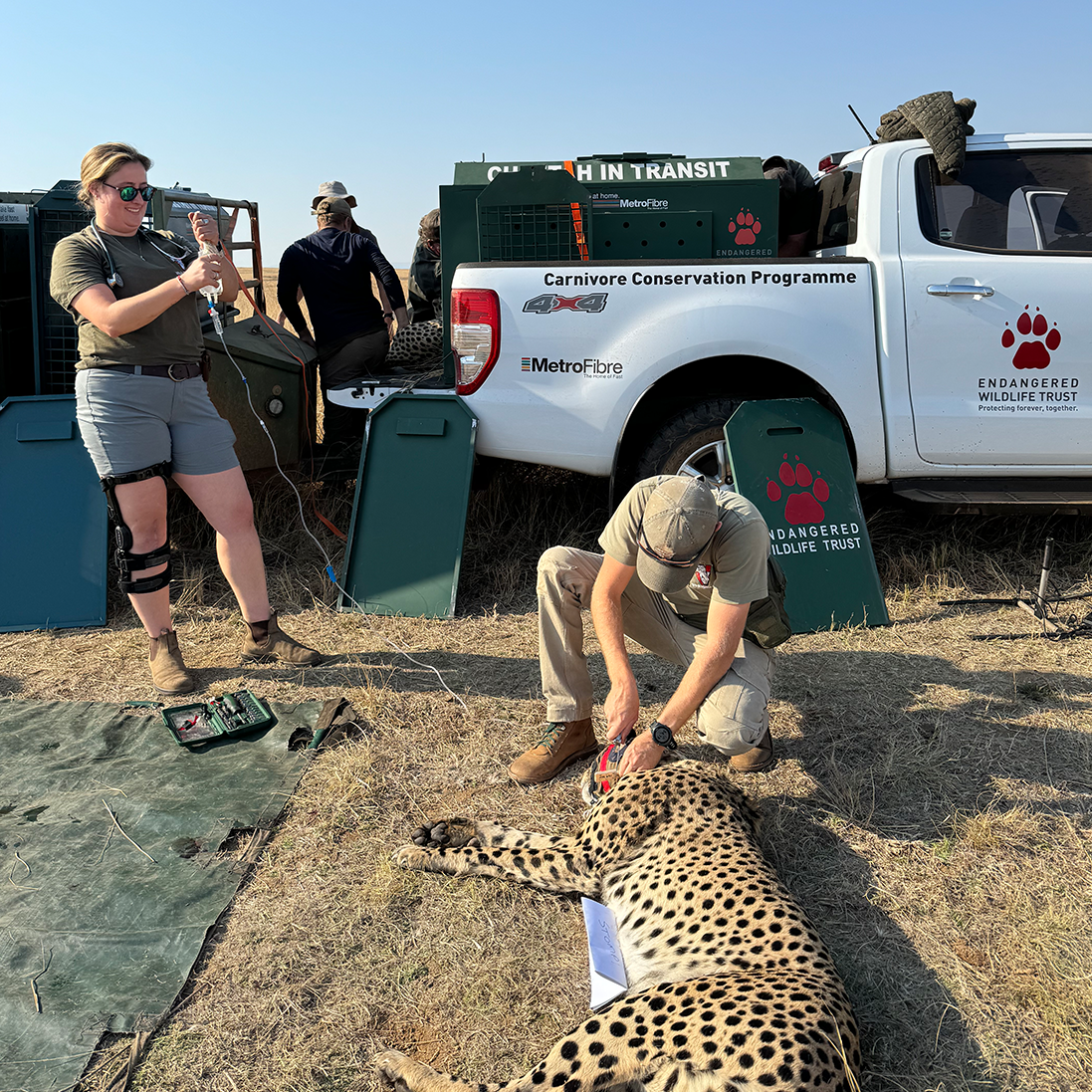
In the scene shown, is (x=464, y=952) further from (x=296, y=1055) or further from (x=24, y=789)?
(x=24, y=789)

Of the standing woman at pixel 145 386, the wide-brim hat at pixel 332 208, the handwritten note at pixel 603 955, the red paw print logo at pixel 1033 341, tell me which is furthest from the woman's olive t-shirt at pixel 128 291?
the red paw print logo at pixel 1033 341

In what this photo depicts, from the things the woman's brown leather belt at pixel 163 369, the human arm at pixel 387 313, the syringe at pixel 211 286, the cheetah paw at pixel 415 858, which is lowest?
the cheetah paw at pixel 415 858

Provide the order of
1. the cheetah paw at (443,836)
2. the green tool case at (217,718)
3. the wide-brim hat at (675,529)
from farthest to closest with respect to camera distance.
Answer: the green tool case at (217,718), the cheetah paw at (443,836), the wide-brim hat at (675,529)

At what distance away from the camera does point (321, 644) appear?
4461 millimetres

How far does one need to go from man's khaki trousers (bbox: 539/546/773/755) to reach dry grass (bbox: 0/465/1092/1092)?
0.32m

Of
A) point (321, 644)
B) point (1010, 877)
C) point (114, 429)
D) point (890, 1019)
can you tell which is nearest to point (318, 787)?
point (321, 644)

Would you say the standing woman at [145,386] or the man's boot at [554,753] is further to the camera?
the standing woman at [145,386]

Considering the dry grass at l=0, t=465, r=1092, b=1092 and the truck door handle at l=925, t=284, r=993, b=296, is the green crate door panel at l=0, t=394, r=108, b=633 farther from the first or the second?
the truck door handle at l=925, t=284, r=993, b=296

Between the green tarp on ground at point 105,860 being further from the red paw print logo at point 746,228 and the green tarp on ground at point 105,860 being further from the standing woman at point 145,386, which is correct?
the red paw print logo at point 746,228

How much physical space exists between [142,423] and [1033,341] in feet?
13.3

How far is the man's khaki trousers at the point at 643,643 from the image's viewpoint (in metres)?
3.10

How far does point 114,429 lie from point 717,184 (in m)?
3.44

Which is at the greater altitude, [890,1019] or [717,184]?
[717,184]

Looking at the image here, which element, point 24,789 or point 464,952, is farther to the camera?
point 24,789
